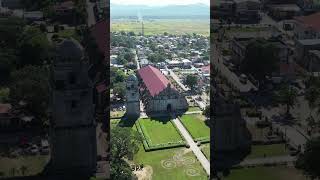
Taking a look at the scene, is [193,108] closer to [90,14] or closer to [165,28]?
[90,14]

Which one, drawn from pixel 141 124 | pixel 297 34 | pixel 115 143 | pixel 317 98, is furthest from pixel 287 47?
pixel 141 124

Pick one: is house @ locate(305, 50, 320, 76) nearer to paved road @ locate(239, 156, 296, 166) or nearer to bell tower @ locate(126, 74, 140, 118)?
paved road @ locate(239, 156, 296, 166)

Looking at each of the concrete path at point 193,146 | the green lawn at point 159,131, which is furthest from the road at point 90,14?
the green lawn at point 159,131

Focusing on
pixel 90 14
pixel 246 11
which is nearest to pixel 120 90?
pixel 90 14

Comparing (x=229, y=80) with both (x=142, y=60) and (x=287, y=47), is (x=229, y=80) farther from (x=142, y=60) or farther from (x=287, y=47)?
(x=142, y=60)

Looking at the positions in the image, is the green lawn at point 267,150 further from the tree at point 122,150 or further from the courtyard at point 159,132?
the courtyard at point 159,132

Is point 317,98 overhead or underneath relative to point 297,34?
underneath
